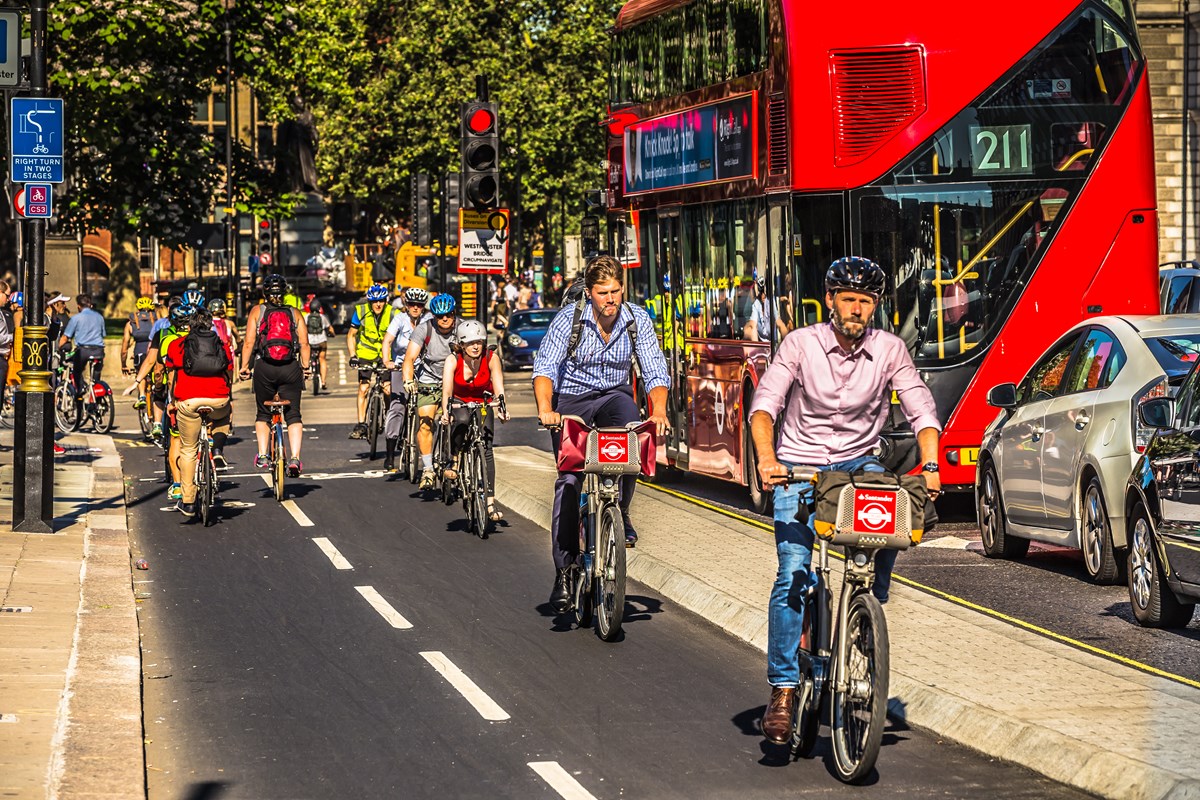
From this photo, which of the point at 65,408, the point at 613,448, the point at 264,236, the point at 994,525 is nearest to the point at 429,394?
the point at 994,525

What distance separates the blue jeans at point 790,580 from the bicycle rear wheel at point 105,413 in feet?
71.3

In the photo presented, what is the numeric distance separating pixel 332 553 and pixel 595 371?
4.26 metres

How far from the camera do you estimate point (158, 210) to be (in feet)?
143

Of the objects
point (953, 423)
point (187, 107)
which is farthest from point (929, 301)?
point (187, 107)

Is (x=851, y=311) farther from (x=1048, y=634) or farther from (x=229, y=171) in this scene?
(x=229, y=171)

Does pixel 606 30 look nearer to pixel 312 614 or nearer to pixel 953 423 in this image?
pixel 953 423

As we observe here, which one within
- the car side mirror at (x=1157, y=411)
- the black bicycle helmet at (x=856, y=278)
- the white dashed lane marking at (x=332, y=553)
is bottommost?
the white dashed lane marking at (x=332, y=553)

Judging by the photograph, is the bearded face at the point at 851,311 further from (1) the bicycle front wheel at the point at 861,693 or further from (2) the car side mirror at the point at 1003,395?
(2) the car side mirror at the point at 1003,395

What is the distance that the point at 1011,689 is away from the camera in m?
8.21

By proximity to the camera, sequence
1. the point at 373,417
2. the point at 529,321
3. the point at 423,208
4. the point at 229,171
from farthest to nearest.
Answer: the point at 529,321 → the point at 229,171 → the point at 423,208 → the point at 373,417

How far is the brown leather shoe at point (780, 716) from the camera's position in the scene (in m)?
7.36

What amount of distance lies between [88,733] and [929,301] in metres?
8.98

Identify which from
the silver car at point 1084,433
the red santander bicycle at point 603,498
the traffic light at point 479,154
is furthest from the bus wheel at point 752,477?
the red santander bicycle at point 603,498

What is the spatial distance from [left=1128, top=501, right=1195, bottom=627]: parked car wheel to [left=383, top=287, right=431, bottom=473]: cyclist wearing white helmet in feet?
32.0
